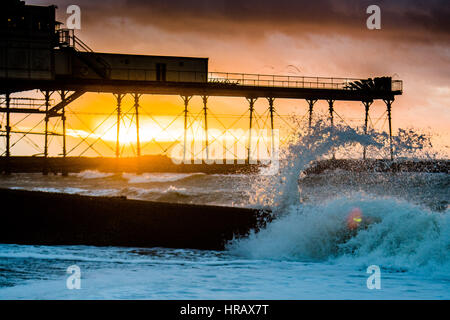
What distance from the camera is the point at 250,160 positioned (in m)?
36.1

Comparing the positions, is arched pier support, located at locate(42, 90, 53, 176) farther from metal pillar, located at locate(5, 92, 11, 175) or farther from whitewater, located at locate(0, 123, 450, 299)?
whitewater, located at locate(0, 123, 450, 299)

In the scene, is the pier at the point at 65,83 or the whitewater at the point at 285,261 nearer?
the whitewater at the point at 285,261

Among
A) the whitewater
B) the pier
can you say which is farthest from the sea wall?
the pier

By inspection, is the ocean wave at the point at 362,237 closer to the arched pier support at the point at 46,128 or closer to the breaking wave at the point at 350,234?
the breaking wave at the point at 350,234

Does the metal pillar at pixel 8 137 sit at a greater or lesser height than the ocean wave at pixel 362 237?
greater

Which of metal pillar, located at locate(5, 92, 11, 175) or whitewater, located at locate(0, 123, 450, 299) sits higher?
metal pillar, located at locate(5, 92, 11, 175)

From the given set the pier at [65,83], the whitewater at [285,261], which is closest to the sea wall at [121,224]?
the whitewater at [285,261]

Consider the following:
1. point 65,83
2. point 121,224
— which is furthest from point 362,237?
point 65,83

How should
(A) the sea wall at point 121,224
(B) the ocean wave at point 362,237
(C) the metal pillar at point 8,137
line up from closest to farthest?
1. (B) the ocean wave at point 362,237
2. (A) the sea wall at point 121,224
3. (C) the metal pillar at point 8,137

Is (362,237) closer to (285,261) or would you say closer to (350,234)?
(350,234)

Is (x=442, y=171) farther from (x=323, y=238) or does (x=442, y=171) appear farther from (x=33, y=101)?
(x=323, y=238)

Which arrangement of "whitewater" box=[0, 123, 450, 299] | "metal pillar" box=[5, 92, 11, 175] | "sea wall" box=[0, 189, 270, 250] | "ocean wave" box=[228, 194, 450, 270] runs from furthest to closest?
1. "metal pillar" box=[5, 92, 11, 175]
2. "sea wall" box=[0, 189, 270, 250]
3. "ocean wave" box=[228, 194, 450, 270]
4. "whitewater" box=[0, 123, 450, 299]
